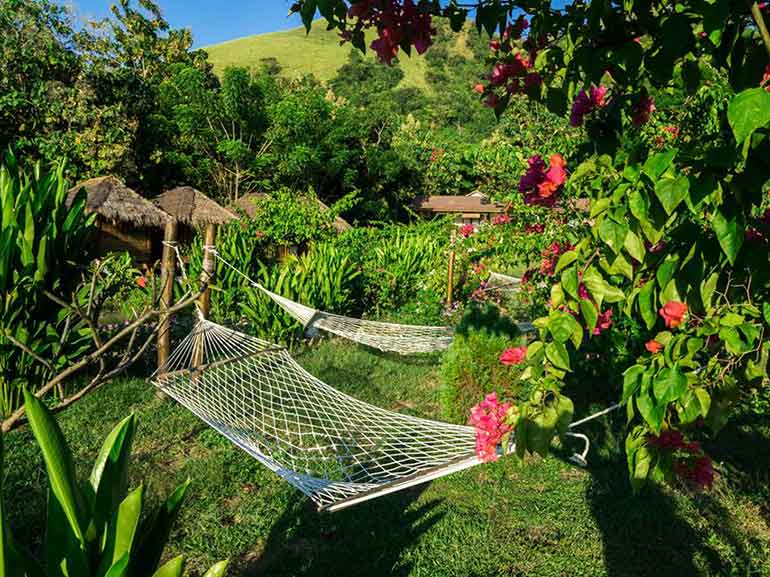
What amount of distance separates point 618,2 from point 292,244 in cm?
692

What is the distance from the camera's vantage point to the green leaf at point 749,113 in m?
0.56

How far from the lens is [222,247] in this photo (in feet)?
19.0

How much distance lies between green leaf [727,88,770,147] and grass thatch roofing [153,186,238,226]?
428 inches

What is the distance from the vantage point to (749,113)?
0.57m

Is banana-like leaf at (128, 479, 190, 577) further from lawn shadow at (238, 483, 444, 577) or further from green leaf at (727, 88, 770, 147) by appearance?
lawn shadow at (238, 483, 444, 577)

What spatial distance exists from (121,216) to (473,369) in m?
Result: 8.24

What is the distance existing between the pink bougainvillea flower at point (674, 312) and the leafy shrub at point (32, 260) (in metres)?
2.79

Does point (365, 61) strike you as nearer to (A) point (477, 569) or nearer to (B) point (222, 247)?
(B) point (222, 247)

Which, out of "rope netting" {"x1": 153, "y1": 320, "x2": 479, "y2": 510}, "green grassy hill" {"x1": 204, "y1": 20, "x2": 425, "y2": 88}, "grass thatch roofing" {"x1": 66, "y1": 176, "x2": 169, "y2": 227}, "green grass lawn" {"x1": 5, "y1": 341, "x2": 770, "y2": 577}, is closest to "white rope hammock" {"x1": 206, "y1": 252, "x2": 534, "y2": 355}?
"rope netting" {"x1": 153, "y1": 320, "x2": 479, "y2": 510}

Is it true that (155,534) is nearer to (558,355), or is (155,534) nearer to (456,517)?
(558,355)

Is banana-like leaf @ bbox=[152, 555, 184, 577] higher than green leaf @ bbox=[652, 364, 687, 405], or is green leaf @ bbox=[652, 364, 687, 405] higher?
green leaf @ bbox=[652, 364, 687, 405]

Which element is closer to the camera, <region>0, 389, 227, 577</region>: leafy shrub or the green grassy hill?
<region>0, 389, 227, 577</region>: leafy shrub

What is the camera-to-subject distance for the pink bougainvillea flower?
0.81 meters

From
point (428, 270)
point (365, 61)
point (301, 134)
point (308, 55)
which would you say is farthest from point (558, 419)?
point (308, 55)
